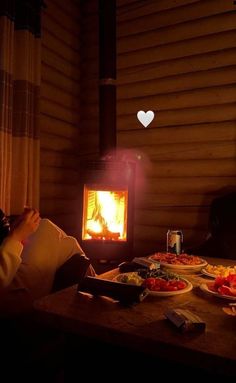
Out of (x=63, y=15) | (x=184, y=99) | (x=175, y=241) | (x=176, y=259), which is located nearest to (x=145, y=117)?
(x=184, y=99)

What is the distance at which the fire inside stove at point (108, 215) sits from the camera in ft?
12.7

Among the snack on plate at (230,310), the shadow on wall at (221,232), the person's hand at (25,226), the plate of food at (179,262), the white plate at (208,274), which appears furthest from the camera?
the shadow on wall at (221,232)

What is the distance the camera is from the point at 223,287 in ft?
4.64

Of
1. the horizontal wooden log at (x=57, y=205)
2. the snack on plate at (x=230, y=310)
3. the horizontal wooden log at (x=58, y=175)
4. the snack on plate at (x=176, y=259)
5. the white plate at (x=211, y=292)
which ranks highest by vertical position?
the horizontal wooden log at (x=58, y=175)

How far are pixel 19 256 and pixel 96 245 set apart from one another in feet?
7.89

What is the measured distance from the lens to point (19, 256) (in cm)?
148

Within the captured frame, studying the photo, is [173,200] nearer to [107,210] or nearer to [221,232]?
[107,210]

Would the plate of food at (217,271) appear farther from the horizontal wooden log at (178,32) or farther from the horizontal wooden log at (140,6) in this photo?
the horizontal wooden log at (140,6)

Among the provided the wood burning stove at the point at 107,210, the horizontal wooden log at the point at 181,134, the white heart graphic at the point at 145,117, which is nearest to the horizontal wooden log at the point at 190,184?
the horizontal wooden log at the point at 181,134

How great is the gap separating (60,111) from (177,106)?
5.07 feet

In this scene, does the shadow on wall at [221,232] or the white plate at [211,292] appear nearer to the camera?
the white plate at [211,292]

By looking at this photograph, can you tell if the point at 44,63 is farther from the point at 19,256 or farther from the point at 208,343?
the point at 208,343

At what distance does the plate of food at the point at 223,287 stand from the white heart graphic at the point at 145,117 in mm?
3136

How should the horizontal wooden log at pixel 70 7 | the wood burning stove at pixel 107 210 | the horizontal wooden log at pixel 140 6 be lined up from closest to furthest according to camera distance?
the wood burning stove at pixel 107 210, the horizontal wooden log at pixel 140 6, the horizontal wooden log at pixel 70 7
